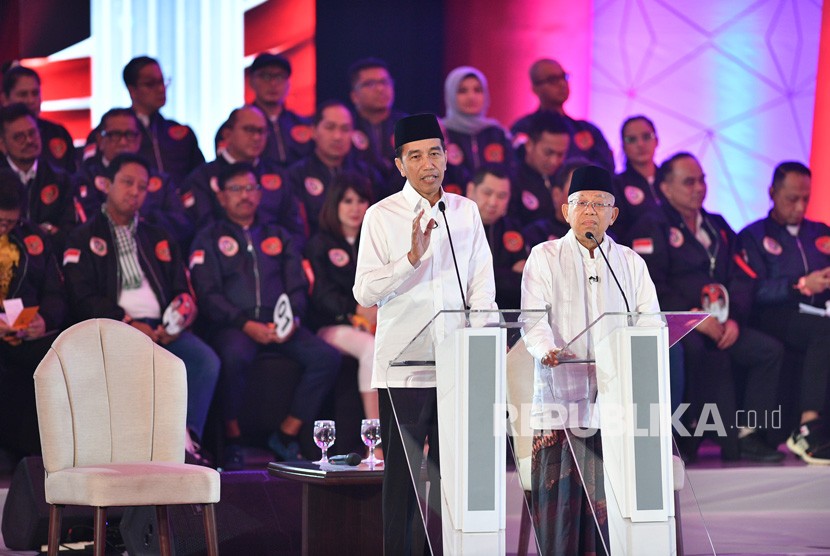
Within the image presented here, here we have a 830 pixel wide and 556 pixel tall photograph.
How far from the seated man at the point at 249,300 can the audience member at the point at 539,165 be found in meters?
1.29

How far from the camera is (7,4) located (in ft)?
19.8

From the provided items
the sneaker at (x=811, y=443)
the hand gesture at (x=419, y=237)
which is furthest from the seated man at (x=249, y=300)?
the hand gesture at (x=419, y=237)

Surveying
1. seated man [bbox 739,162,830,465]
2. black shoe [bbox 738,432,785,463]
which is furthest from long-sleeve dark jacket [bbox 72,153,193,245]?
seated man [bbox 739,162,830,465]

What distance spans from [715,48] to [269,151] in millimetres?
2803

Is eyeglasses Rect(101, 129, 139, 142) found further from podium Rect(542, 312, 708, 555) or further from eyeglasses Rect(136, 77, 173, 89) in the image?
podium Rect(542, 312, 708, 555)

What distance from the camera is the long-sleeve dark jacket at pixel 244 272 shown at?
5766 mm

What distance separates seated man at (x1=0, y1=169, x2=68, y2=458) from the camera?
17.3 feet

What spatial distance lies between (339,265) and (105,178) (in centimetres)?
127

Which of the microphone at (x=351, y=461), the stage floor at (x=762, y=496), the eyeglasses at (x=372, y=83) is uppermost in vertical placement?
the eyeglasses at (x=372, y=83)

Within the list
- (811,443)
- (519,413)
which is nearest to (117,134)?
(519,413)

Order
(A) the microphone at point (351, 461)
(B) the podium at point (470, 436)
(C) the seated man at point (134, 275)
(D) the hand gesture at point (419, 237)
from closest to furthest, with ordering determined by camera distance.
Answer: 1. (B) the podium at point (470, 436)
2. (D) the hand gesture at point (419, 237)
3. (A) the microphone at point (351, 461)
4. (C) the seated man at point (134, 275)

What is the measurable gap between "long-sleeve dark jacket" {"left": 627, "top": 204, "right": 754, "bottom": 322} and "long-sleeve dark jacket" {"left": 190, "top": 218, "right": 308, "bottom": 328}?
1883mm

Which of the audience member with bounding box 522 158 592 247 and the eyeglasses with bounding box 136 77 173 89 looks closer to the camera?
the eyeglasses with bounding box 136 77 173 89

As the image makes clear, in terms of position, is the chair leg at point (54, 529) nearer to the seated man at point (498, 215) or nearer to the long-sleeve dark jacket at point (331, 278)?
the long-sleeve dark jacket at point (331, 278)
